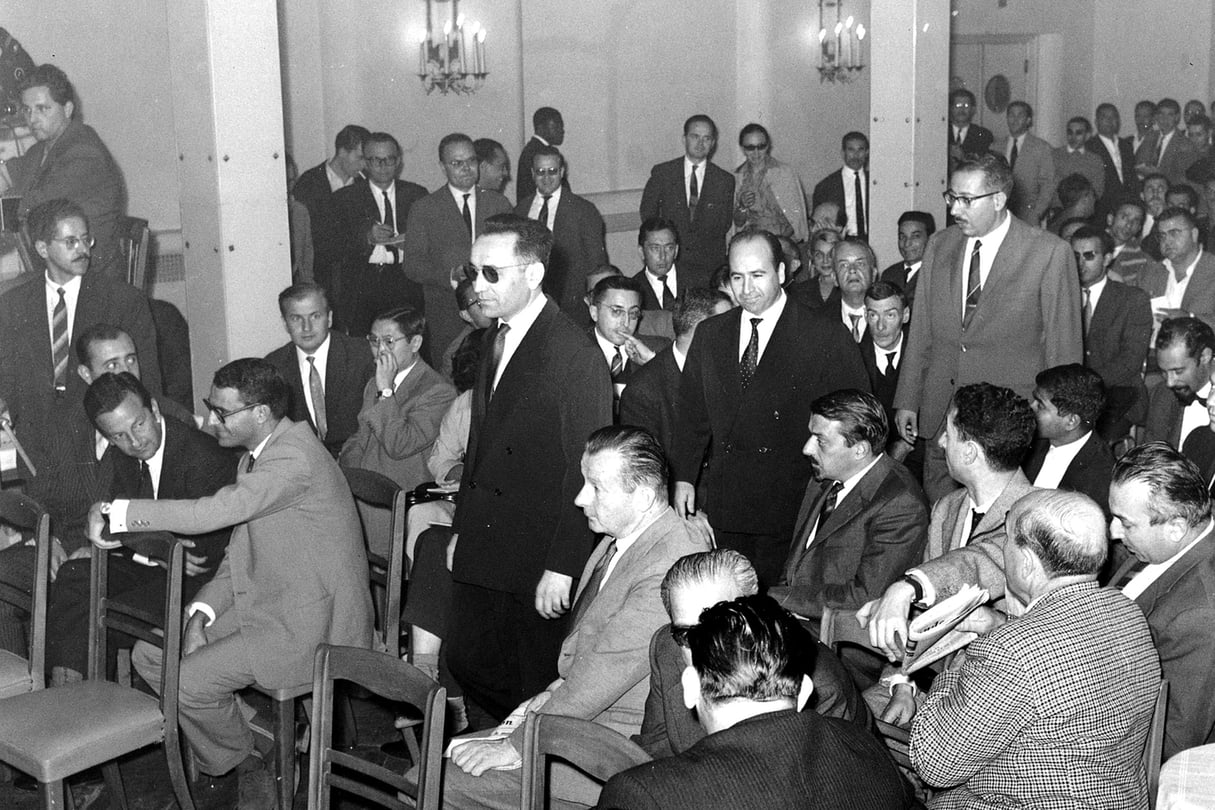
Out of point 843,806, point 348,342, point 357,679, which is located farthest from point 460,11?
point 843,806

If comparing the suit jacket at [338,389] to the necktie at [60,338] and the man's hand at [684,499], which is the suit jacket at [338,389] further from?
the man's hand at [684,499]

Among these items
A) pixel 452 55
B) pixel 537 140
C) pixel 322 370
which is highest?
pixel 452 55


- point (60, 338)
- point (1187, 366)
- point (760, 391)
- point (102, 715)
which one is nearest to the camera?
point (102, 715)

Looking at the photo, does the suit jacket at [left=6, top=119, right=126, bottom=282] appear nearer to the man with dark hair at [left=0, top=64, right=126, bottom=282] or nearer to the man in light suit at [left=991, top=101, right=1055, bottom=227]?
the man with dark hair at [left=0, top=64, right=126, bottom=282]

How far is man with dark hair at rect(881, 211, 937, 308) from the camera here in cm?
678

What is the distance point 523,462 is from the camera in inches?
142

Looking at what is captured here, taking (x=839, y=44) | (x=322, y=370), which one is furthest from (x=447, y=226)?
(x=839, y=44)

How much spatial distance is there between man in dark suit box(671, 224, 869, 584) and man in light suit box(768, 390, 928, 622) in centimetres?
60

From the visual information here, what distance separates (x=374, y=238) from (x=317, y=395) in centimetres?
254

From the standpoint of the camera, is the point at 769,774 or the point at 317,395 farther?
the point at 317,395

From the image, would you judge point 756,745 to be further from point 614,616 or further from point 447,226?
point 447,226

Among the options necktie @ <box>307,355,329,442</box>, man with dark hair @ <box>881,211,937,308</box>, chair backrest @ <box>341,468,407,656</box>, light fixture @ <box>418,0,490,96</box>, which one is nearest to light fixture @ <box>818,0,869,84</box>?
light fixture @ <box>418,0,490,96</box>

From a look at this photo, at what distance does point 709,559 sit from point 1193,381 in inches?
116

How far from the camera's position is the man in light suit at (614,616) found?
290cm
